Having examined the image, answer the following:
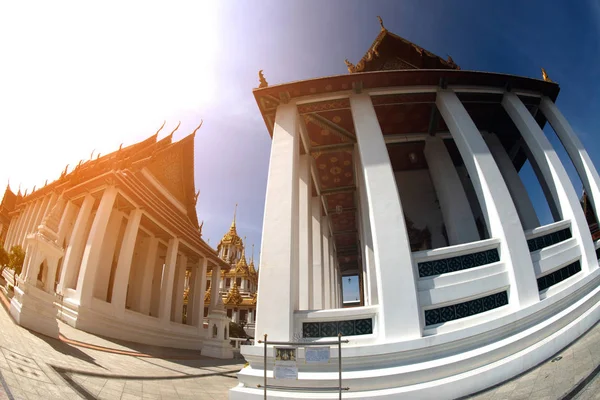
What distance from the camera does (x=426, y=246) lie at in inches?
373

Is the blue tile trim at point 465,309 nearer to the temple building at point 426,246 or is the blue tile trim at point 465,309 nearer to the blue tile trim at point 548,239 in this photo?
the temple building at point 426,246

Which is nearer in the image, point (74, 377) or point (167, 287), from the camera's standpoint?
point (74, 377)

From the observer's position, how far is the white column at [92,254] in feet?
32.3

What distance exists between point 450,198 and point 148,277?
49.7 feet

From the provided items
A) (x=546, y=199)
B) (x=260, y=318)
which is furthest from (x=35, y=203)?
(x=546, y=199)

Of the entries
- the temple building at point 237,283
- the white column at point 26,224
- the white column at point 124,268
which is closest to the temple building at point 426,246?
the white column at point 124,268

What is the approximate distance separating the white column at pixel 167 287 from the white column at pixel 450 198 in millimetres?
13343

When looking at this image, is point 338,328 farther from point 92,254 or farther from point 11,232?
point 11,232

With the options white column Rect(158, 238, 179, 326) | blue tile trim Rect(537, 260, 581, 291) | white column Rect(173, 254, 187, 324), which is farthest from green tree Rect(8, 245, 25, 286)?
blue tile trim Rect(537, 260, 581, 291)

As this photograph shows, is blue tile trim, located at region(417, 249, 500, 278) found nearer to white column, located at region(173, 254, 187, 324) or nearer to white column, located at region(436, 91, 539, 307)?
white column, located at region(436, 91, 539, 307)

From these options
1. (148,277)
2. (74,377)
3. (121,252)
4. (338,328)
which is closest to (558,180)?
(338,328)

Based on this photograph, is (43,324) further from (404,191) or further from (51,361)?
(404,191)

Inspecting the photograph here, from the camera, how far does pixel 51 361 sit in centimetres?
413

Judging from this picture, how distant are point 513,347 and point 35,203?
26961 millimetres
